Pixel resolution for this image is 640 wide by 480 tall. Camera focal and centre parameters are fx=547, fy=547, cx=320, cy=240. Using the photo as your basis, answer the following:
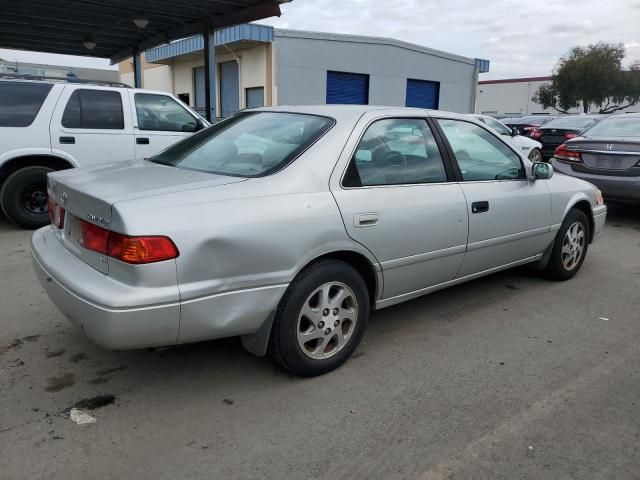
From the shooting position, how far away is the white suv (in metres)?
6.54

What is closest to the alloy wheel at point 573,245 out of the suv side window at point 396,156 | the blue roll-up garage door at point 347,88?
the suv side window at point 396,156

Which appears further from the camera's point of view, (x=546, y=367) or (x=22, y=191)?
(x=22, y=191)

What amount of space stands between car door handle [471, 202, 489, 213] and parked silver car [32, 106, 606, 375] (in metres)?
0.01

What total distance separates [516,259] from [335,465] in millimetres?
2709

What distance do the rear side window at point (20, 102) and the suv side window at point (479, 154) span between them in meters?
5.14

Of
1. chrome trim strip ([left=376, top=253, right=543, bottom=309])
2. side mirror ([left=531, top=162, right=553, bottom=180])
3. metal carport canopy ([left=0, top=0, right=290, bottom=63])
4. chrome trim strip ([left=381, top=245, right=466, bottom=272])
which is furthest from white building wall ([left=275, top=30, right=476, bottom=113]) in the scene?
chrome trim strip ([left=381, top=245, right=466, bottom=272])

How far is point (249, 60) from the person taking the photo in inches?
912

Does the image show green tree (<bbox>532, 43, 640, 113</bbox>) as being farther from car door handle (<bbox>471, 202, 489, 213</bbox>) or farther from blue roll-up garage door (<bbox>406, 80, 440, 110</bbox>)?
car door handle (<bbox>471, 202, 489, 213</bbox>)

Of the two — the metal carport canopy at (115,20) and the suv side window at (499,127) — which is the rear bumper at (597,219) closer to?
the metal carport canopy at (115,20)

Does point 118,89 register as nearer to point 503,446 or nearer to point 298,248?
point 298,248

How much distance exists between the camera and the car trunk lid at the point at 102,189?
2.70 metres

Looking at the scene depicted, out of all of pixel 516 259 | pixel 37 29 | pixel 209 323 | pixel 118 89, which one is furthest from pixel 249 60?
pixel 209 323

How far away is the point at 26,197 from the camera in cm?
675

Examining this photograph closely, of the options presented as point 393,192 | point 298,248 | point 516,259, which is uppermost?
point 393,192
